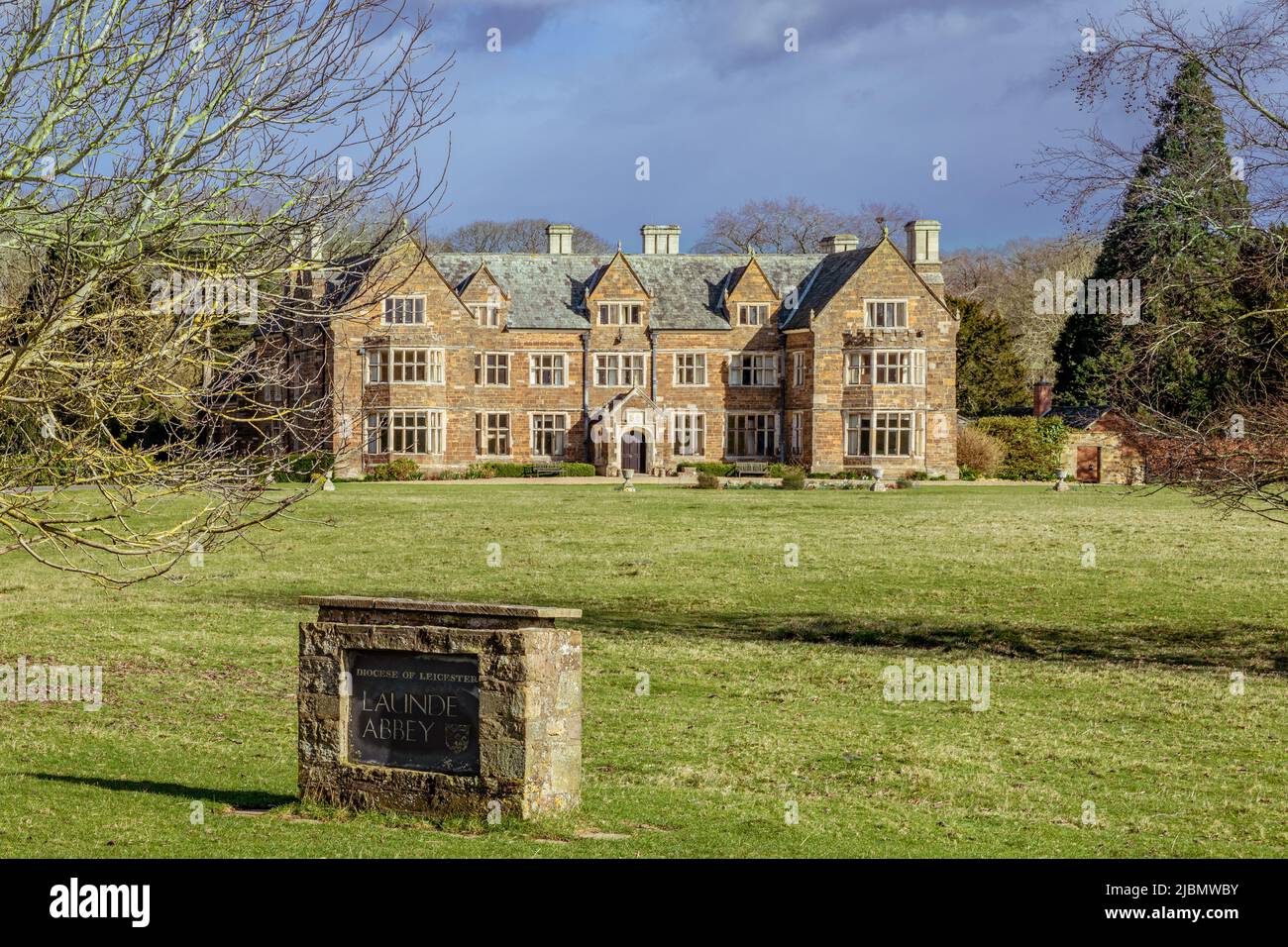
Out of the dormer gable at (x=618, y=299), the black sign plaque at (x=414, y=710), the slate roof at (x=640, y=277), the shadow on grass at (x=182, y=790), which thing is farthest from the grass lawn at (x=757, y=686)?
the dormer gable at (x=618, y=299)

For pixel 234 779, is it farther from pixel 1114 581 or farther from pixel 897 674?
pixel 1114 581

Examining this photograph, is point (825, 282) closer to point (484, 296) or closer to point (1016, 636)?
point (484, 296)

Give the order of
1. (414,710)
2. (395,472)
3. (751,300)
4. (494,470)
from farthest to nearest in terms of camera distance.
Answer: (751,300) < (494,470) < (395,472) < (414,710)

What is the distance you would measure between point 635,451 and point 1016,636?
136 feet

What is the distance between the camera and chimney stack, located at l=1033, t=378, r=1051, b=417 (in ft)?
218

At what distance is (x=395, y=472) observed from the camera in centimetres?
5556

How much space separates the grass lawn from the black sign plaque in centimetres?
46

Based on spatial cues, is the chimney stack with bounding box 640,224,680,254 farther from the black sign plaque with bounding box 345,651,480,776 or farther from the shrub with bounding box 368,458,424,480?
the black sign plaque with bounding box 345,651,480,776

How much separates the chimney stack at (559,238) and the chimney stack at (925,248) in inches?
623

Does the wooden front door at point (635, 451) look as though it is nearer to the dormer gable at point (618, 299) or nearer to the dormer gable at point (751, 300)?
the dormer gable at point (618, 299)


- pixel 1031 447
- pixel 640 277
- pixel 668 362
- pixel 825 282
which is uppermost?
pixel 640 277

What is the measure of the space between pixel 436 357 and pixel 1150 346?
4635 cm

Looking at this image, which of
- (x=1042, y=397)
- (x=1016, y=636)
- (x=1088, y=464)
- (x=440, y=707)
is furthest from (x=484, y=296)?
(x=440, y=707)

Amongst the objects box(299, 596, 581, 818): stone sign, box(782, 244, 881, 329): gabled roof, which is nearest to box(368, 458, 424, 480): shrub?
box(782, 244, 881, 329): gabled roof
